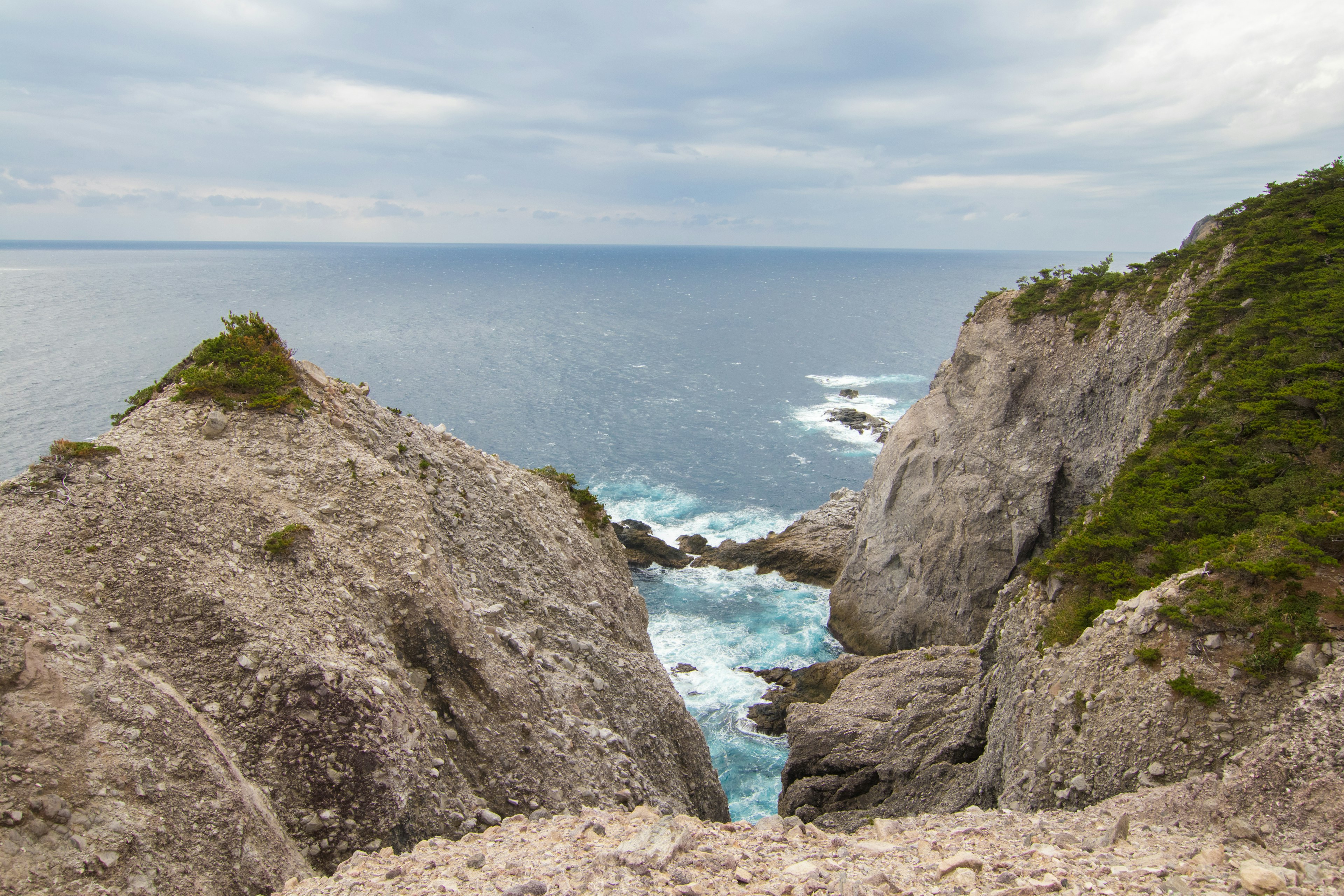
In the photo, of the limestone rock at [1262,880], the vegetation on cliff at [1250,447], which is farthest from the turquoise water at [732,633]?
the limestone rock at [1262,880]

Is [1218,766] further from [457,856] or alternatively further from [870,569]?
[870,569]

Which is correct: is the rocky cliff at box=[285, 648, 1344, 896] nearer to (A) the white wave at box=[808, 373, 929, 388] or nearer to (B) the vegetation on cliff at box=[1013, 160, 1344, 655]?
(B) the vegetation on cliff at box=[1013, 160, 1344, 655]

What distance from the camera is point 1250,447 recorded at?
70.0ft

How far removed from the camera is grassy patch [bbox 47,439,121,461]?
1606 cm

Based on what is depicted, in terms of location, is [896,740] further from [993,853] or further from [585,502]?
[585,502]

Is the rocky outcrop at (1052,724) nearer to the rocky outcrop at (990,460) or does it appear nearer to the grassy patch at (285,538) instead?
the rocky outcrop at (990,460)

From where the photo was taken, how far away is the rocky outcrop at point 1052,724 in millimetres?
14125

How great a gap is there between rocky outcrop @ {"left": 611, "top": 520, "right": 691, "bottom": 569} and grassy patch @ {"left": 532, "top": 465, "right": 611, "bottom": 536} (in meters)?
27.0

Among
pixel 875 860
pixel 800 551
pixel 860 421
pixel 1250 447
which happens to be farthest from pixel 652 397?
pixel 875 860

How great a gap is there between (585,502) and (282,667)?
1535 cm

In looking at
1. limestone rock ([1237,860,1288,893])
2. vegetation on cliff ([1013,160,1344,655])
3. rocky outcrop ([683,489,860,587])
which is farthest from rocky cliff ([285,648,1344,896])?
rocky outcrop ([683,489,860,587])

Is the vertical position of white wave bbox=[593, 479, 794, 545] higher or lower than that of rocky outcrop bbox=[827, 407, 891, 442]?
lower

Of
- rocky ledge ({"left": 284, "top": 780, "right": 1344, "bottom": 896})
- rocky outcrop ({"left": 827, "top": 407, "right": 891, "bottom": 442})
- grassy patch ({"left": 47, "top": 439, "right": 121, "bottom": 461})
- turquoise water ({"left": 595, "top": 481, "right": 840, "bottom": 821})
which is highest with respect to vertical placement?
grassy patch ({"left": 47, "top": 439, "right": 121, "bottom": 461})

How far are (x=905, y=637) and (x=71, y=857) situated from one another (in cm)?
4035
